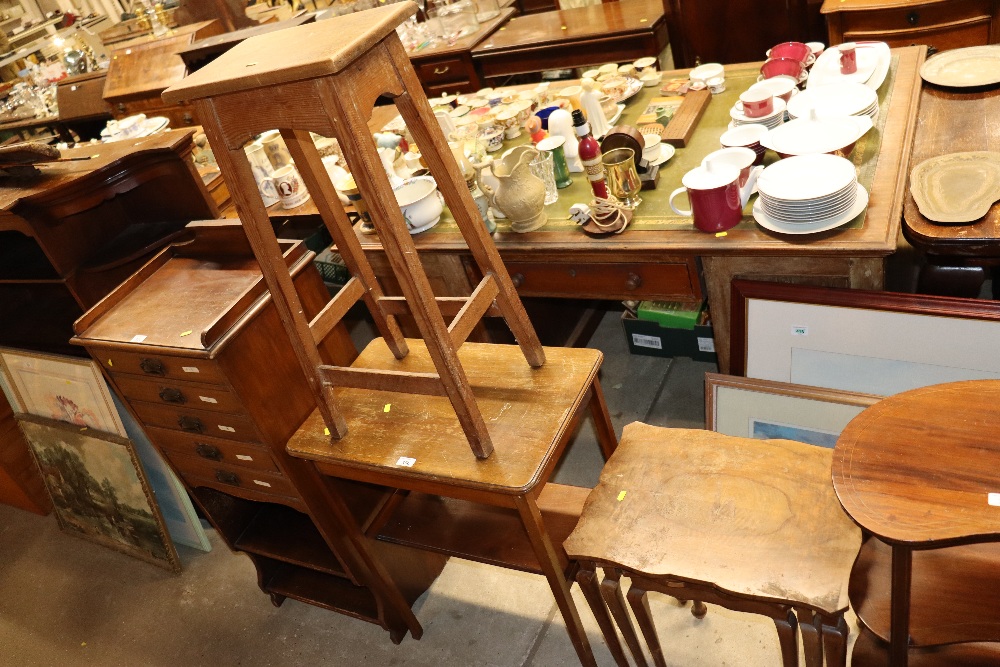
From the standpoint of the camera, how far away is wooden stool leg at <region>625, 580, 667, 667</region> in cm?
170

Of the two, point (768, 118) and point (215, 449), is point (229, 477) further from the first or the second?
point (768, 118)

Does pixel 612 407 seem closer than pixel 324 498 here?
No

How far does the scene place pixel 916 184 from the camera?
212 centimetres

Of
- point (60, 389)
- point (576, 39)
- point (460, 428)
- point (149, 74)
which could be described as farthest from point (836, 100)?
point (149, 74)

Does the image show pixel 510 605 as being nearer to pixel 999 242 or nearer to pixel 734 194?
pixel 734 194

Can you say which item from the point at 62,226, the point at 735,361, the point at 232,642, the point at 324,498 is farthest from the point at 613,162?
the point at 232,642

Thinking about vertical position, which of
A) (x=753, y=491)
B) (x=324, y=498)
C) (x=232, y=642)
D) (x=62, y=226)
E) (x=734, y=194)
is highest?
Answer: (x=62, y=226)

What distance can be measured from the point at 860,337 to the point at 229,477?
1.93 metres

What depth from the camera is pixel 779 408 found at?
2.28m

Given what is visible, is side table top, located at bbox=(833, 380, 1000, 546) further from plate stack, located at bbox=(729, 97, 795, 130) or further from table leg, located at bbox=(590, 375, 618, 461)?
plate stack, located at bbox=(729, 97, 795, 130)

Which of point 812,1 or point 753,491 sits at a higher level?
point 812,1

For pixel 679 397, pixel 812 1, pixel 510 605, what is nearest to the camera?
pixel 510 605

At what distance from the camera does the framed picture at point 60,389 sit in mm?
2926

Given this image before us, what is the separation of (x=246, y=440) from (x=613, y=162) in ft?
4.64
